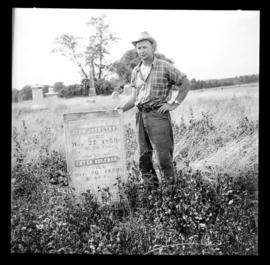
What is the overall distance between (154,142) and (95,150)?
744 mm

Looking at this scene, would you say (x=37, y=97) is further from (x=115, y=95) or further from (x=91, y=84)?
(x=115, y=95)

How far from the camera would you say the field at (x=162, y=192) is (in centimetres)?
566

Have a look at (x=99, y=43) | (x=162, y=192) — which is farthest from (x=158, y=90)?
(x=162, y=192)

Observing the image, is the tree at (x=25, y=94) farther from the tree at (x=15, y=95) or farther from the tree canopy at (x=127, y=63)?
the tree canopy at (x=127, y=63)

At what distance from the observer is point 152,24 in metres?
5.78

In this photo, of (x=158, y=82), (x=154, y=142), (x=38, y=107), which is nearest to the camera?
(x=158, y=82)

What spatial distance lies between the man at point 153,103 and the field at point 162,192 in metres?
0.10

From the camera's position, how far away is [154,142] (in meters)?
5.82

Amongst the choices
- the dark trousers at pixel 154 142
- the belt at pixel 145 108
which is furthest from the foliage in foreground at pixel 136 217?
the belt at pixel 145 108

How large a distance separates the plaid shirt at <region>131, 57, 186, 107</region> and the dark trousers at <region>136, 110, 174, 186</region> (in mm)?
163

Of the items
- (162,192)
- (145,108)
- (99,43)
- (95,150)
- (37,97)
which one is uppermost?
(99,43)
